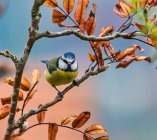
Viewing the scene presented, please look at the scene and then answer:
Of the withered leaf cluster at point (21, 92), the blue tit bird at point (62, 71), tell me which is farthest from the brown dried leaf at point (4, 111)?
the blue tit bird at point (62, 71)

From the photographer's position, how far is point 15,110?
0.60 m

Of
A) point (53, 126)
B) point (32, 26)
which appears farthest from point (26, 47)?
point (53, 126)

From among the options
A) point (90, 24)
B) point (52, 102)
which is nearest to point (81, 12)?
point (90, 24)

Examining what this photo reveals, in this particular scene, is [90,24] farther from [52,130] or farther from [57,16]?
[52,130]

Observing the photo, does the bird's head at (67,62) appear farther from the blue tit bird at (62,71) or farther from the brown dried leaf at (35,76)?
the brown dried leaf at (35,76)

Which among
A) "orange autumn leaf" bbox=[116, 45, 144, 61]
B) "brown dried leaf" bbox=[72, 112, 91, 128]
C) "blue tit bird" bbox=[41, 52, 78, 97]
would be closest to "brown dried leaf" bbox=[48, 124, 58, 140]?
"brown dried leaf" bbox=[72, 112, 91, 128]

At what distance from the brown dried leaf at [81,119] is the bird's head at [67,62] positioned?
46 cm

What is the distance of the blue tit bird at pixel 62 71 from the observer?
3.56ft

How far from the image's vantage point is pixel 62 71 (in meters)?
1.12

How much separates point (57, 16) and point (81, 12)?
4cm

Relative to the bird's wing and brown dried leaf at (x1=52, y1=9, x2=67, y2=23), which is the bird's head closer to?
the bird's wing

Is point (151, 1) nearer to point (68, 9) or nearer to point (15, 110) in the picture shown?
point (68, 9)

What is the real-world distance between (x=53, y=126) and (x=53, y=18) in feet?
0.53

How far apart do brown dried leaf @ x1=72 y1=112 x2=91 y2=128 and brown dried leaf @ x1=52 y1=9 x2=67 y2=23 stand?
141mm
